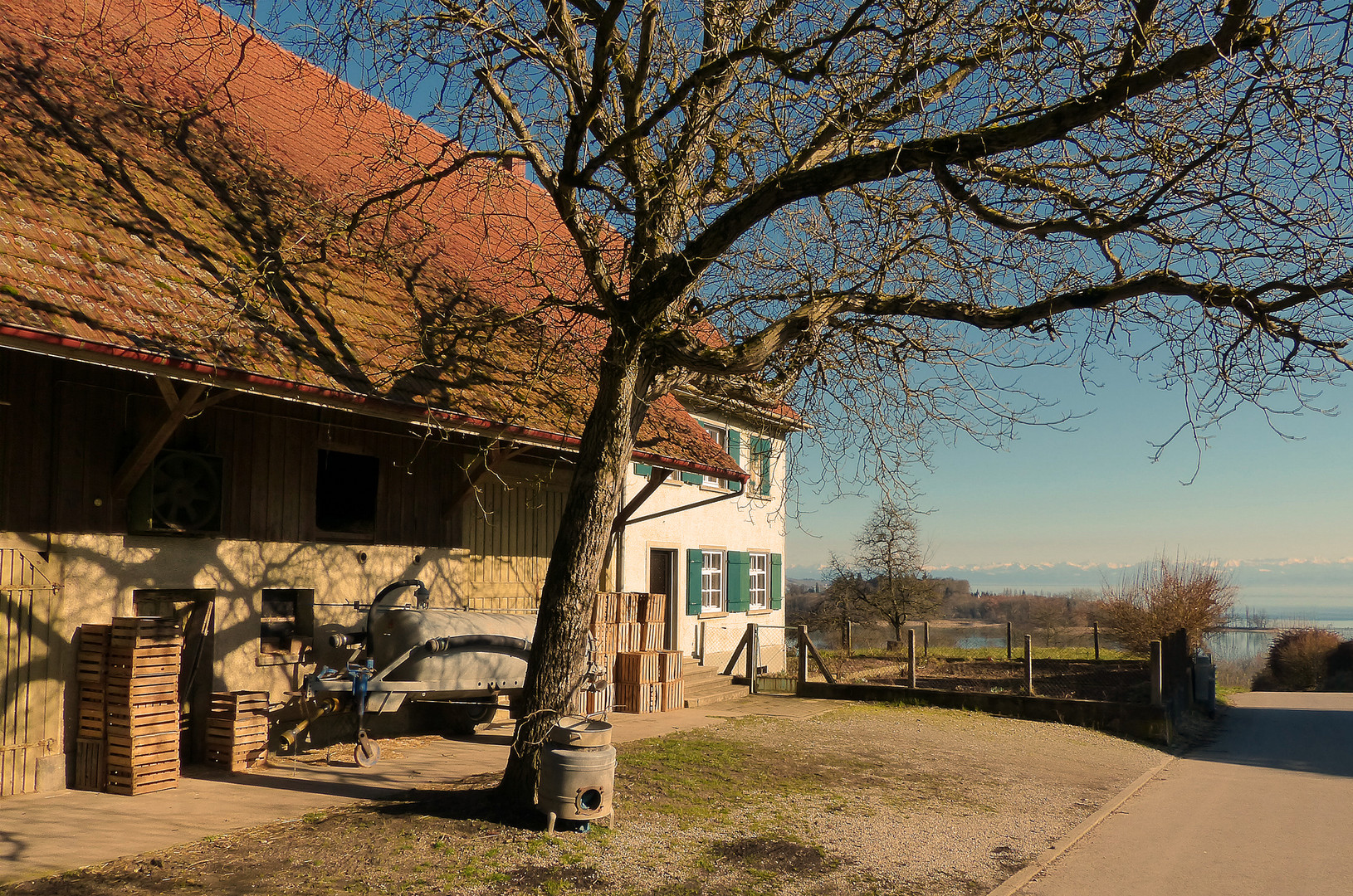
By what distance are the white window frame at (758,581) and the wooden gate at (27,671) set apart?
1497cm

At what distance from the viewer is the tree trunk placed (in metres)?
7.28

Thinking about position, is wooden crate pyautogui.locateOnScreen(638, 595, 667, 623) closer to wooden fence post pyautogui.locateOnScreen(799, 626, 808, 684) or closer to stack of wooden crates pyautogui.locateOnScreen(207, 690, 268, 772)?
wooden fence post pyautogui.locateOnScreen(799, 626, 808, 684)

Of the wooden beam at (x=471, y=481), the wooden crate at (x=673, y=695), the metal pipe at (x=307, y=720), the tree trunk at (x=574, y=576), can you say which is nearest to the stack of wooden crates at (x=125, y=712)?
the metal pipe at (x=307, y=720)

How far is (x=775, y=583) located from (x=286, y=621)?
1428 centimetres

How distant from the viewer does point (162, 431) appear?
7.63 m

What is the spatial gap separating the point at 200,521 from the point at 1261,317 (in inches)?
348

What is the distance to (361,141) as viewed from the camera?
15.0 metres

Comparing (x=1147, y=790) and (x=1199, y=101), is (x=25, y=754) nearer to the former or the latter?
(x=1199, y=101)

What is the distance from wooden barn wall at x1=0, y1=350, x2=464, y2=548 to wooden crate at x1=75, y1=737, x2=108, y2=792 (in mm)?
1657

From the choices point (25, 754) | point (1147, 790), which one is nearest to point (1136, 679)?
point (1147, 790)

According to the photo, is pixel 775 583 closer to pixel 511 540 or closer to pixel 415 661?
pixel 511 540

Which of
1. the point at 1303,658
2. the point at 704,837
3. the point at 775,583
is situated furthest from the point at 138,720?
the point at 1303,658

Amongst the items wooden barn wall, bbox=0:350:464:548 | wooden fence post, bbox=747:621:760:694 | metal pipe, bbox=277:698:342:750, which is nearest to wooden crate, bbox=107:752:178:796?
metal pipe, bbox=277:698:342:750

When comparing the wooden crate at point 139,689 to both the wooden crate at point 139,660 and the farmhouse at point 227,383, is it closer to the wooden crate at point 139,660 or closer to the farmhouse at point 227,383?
the wooden crate at point 139,660
